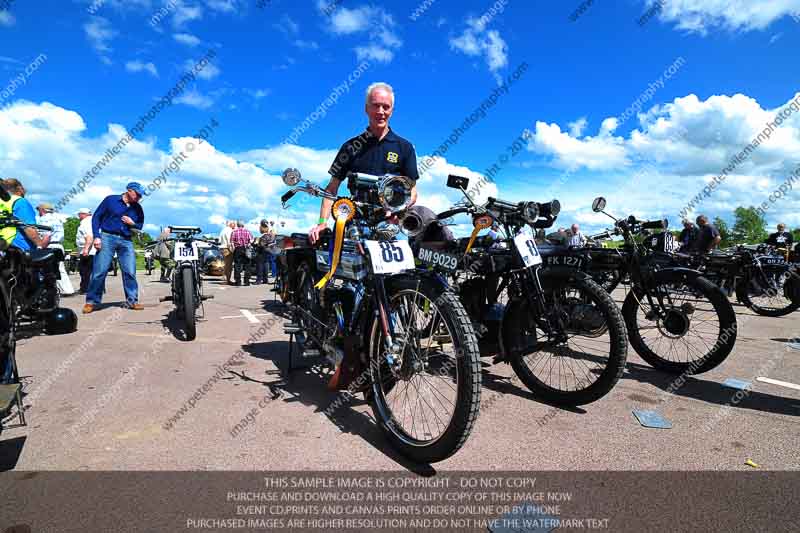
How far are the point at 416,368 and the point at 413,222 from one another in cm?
95

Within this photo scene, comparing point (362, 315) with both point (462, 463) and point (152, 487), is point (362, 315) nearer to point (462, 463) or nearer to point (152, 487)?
point (462, 463)

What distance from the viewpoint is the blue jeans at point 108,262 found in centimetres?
646

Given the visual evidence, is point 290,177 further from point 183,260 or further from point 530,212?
point 183,260

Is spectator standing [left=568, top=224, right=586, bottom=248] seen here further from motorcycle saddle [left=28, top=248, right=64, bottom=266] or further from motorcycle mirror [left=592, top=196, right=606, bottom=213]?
motorcycle saddle [left=28, top=248, right=64, bottom=266]

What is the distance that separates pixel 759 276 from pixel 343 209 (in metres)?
8.82

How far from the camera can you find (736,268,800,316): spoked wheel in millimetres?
7441

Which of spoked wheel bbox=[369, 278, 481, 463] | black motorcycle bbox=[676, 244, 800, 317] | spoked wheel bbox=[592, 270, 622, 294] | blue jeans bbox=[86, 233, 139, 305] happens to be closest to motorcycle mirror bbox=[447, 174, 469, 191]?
spoked wheel bbox=[369, 278, 481, 463]

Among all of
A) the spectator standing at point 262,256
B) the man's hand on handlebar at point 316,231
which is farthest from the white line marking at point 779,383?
the spectator standing at point 262,256

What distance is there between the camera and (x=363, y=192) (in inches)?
109

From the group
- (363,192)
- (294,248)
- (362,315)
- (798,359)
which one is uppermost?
(363,192)

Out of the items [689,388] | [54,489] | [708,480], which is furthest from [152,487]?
[689,388]

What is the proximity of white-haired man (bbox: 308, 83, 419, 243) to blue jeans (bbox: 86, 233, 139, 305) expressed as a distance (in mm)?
4777

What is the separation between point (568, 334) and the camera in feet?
9.79

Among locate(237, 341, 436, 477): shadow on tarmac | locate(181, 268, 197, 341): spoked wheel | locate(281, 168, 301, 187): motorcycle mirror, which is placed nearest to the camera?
locate(237, 341, 436, 477): shadow on tarmac
